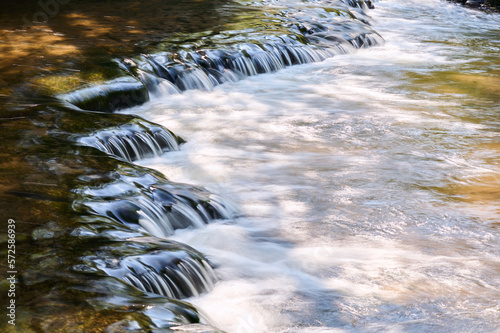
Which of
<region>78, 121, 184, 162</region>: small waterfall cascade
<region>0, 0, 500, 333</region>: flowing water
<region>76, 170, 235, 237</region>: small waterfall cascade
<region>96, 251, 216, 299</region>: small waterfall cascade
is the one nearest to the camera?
<region>96, 251, 216, 299</region>: small waterfall cascade

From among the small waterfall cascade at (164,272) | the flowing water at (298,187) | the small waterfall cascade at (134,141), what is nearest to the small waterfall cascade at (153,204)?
the flowing water at (298,187)

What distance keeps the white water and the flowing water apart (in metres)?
0.01

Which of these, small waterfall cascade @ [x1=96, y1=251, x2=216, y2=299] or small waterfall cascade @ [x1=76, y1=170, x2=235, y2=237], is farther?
small waterfall cascade @ [x1=76, y1=170, x2=235, y2=237]

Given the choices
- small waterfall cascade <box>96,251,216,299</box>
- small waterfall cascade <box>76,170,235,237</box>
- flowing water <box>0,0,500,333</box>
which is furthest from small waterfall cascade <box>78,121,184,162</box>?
small waterfall cascade <box>96,251,216,299</box>

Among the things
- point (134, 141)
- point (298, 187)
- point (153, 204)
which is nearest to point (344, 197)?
point (298, 187)

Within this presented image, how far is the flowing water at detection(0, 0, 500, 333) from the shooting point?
9.88ft

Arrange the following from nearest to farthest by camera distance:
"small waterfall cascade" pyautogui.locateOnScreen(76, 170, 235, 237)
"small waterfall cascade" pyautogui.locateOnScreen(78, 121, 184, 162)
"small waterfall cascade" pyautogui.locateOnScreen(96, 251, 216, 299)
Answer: "small waterfall cascade" pyautogui.locateOnScreen(96, 251, 216, 299) < "small waterfall cascade" pyautogui.locateOnScreen(76, 170, 235, 237) < "small waterfall cascade" pyautogui.locateOnScreen(78, 121, 184, 162)

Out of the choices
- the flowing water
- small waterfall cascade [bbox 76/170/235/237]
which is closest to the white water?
the flowing water

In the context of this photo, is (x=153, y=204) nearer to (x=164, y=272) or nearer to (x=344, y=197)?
(x=164, y=272)

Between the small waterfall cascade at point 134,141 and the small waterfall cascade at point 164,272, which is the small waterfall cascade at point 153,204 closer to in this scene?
the small waterfall cascade at point 164,272

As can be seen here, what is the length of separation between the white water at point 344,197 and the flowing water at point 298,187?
14mm

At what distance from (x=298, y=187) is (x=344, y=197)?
1.41 feet

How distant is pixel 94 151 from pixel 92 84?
2.08m

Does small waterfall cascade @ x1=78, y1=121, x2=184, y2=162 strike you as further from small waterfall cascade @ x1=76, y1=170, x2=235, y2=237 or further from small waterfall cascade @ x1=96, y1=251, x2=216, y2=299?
small waterfall cascade @ x1=96, y1=251, x2=216, y2=299
